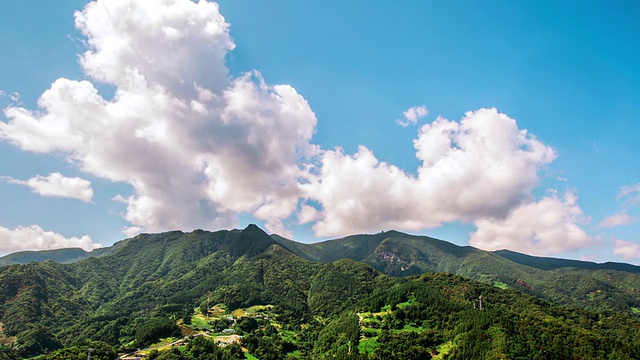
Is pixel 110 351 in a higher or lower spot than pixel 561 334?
lower

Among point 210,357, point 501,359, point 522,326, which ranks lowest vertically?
point 210,357

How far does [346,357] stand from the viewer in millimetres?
196250

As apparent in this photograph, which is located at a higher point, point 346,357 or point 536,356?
point 536,356

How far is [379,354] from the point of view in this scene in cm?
19188

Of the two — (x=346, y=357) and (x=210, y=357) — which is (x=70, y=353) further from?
(x=346, y=357)

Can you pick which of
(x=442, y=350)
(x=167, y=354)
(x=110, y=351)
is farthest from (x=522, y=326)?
(x=110, y=351)

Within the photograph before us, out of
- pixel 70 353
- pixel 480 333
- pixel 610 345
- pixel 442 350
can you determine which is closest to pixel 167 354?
pixel 70 353

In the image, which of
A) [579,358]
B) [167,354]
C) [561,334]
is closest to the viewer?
[579,358]

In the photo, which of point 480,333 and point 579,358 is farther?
point 480,333

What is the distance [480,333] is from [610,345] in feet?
198

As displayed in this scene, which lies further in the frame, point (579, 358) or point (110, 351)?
point (110, 351)

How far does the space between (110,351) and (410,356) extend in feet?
531

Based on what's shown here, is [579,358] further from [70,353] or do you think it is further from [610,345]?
[70,353]

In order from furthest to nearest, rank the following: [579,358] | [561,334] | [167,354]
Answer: [167,354], [561,334], [579,358]
